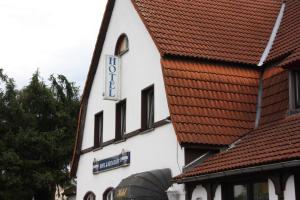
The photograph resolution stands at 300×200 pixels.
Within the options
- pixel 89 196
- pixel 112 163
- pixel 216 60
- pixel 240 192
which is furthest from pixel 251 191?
pixel 89 196

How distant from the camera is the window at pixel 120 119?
2117cm

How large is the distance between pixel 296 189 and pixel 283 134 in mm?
2065

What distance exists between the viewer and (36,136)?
36438 mm

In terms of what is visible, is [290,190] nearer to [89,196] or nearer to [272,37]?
[272,37]

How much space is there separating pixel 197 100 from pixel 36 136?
70.5 ft

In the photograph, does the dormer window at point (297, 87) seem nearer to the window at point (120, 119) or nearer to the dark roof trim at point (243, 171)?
the dark roof trim at point (243, 171)

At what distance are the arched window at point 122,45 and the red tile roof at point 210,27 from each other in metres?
2.14

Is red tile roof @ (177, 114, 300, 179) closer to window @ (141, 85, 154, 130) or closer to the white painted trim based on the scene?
the white painted trim

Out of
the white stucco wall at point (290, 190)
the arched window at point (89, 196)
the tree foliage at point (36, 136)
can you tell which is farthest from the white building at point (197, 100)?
the tree foliage at point (36, 136)

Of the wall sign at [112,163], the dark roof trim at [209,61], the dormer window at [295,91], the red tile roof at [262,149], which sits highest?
the dark roof trim at [209,61]

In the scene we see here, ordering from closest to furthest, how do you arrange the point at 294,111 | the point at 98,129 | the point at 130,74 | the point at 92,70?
the point at 294,111 < the point at 130,74 < the point at 98,129 < the point at 92,70

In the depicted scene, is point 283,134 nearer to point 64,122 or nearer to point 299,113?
point 299,113

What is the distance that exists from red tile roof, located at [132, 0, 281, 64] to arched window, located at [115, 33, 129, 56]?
214 centimetres

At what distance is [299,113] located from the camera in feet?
49.0
